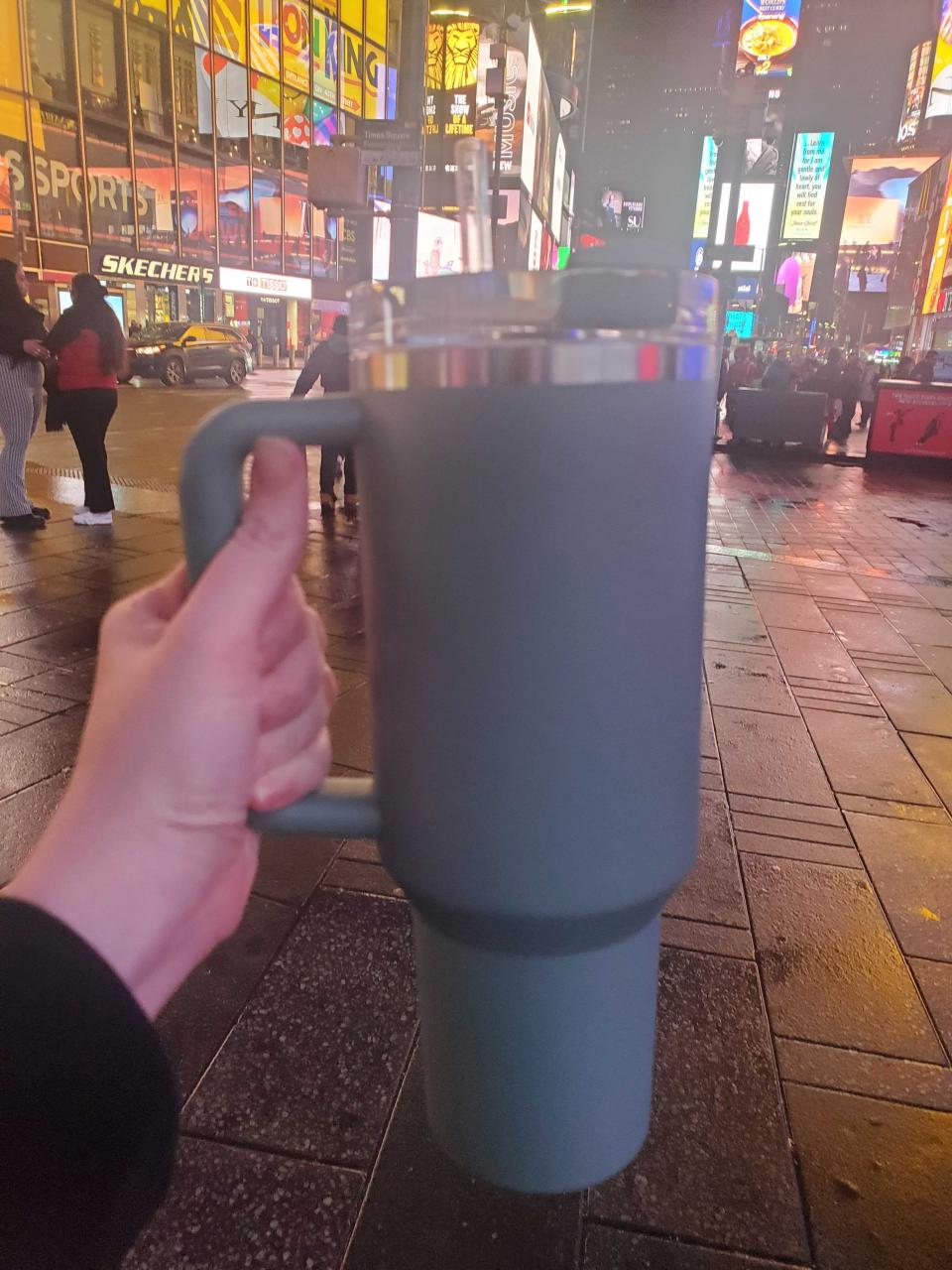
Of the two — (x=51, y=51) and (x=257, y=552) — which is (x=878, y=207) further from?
(x=257, y=552)

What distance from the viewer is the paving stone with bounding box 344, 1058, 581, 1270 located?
1178 mm

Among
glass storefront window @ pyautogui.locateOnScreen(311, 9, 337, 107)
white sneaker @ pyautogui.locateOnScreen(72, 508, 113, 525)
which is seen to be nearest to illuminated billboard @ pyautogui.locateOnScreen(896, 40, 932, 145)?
glass storefront window @ pyautogui.locateOnScreen(311, 9, 337, 107)

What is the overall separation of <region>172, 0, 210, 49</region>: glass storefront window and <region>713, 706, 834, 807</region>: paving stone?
99.5 feet

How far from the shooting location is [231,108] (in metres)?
27.9

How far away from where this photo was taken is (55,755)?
2744 millimetres

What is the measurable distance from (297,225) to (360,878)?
3430 centimetres

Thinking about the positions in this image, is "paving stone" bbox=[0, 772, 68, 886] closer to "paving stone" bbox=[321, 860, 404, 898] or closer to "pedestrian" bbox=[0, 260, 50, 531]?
"paving stone" bbox=[321, 860, 404, 898]

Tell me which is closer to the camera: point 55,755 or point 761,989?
point 761,989

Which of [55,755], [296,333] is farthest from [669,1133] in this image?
[296,333]

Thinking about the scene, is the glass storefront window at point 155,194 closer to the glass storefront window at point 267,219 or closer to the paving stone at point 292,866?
the glass storefront window at point 267,219

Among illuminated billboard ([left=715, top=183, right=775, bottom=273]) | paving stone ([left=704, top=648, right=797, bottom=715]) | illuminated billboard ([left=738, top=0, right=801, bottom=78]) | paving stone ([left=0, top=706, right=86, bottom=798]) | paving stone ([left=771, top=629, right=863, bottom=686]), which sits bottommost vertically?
paving stone ([left=0, top=706, right=86, bottom=798])

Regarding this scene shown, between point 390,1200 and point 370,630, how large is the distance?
0.99 meters

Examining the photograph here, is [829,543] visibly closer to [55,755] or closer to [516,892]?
[55,755]

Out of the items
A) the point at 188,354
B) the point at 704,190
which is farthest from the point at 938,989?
the point at 704,190
